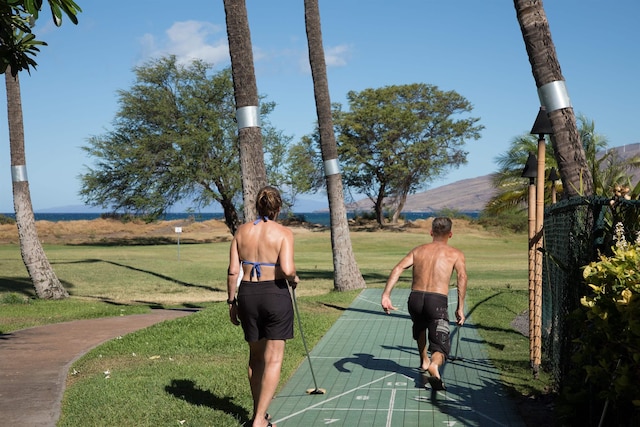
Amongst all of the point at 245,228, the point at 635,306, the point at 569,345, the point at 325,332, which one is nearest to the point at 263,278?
the point at 245,228

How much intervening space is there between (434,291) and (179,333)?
515 cm

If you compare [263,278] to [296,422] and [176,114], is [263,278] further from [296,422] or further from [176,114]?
[176,114]

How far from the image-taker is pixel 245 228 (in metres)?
6.26

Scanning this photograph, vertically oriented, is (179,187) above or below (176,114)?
below

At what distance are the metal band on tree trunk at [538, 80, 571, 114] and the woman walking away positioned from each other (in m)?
2.87

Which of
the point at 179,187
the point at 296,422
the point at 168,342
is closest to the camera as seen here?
the point at 296,422

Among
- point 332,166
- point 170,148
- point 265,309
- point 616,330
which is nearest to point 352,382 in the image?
point 265,309

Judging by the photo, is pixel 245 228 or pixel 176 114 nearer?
pixel 245 228

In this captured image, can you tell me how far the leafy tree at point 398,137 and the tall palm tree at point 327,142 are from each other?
45.3 meters

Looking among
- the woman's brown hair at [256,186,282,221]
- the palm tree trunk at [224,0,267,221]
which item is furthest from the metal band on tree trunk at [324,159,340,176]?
the woman's brown hair at [256,186,282,221]

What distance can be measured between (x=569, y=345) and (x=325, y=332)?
606cm

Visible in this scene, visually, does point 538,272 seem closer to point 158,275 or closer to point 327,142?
point 327,142

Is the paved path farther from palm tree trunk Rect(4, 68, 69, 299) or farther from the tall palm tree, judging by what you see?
the tall palm tree

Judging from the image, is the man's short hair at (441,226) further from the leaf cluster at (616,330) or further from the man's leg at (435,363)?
the leaf cluster at (616,330)
